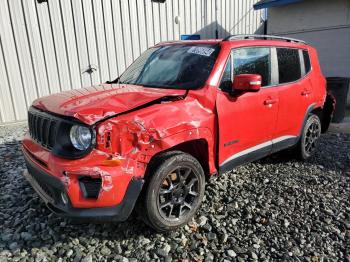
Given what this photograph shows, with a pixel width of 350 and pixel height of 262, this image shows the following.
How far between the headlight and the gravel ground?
3.31ft

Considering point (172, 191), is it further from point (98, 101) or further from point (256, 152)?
point (256, 152)

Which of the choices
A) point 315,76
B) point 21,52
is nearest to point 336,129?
point 315,76

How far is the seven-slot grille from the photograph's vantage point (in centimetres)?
272

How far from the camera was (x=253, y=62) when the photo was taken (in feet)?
12.1

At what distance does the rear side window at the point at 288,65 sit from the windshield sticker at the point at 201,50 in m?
1.16

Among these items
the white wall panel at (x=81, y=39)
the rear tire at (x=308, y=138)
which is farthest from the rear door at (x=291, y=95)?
the white wall panel at (x=81, y=39)

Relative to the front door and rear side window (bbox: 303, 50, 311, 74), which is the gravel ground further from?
rear side window (bbox: 303, 50, 311, 74)

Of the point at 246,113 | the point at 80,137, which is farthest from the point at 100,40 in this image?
the point at 80,137

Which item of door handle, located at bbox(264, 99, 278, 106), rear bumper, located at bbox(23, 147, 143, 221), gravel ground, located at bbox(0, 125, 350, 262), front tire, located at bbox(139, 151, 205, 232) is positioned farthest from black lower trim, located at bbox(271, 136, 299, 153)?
rear bumper, located at bbox(23, 147, 143, 221)

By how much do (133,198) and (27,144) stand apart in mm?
1431

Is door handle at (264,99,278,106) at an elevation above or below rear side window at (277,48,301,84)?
below

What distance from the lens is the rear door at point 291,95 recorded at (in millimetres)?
4023

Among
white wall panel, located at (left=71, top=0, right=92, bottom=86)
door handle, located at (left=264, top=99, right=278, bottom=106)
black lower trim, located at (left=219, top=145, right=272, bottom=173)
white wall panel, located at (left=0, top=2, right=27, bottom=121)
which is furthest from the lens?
white wall panel, located at (left=71, top=0, right=92, bottom=86)

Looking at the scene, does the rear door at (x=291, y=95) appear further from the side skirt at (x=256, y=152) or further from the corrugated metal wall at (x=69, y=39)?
the corrugated metal wall at (x=69, y=39)
